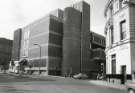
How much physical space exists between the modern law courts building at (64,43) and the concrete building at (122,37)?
46305 mm

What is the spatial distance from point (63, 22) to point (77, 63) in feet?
68.4

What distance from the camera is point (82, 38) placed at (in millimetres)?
86062

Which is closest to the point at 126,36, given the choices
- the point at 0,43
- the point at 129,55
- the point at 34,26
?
the point at 129,55

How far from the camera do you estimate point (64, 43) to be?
81.2 m

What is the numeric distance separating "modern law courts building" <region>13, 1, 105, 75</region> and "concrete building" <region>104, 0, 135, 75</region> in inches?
1823

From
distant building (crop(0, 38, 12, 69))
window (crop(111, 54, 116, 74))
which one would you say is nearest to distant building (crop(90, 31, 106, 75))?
window (crop(111, 54, 116, 74))

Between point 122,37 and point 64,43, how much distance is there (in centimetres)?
5374

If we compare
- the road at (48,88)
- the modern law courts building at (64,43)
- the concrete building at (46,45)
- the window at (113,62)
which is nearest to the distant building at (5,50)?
the concrete building at (46,45)

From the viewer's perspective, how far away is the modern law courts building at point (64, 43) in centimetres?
7944

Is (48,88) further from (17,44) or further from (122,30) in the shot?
(17,44)

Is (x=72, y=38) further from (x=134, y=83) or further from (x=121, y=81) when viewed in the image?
(x=134, y=83)

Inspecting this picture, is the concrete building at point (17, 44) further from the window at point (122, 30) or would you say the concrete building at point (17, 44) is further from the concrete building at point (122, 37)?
the window at point (122, 30)

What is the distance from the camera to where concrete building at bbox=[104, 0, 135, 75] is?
25.5 m

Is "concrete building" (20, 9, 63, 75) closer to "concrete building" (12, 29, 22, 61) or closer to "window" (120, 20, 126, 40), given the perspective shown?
"concrete building" (12, 29, 22, 61)
